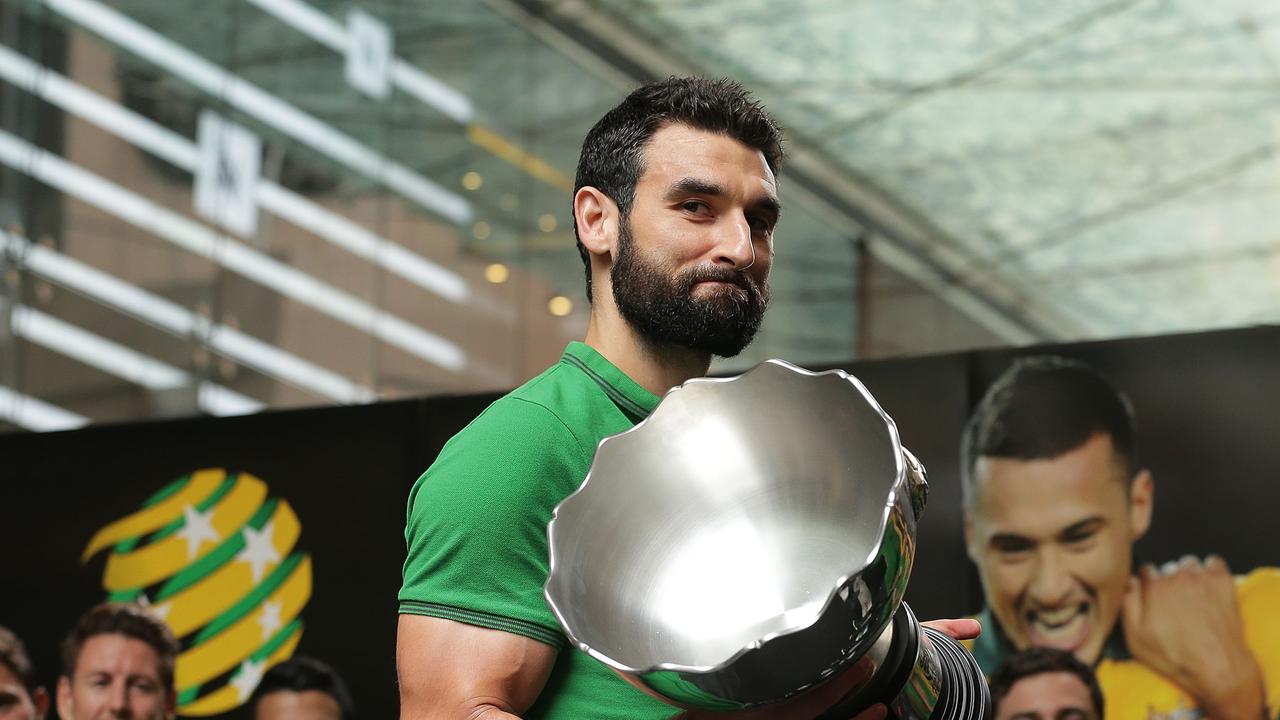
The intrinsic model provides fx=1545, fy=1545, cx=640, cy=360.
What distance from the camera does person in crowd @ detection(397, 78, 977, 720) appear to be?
57.6 inches

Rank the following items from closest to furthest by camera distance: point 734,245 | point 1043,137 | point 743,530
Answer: point 743,530, point 734,245, point 1043,137

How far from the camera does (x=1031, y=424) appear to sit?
13.7 ft

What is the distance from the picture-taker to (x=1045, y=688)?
13.5ft

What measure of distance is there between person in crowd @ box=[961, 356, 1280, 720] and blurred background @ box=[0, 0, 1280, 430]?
2793mm

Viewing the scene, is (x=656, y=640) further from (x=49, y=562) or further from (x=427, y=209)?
(x=427, y=209)

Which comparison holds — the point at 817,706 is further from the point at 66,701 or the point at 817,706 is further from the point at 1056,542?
the point at 66,701

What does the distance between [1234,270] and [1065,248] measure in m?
0.73

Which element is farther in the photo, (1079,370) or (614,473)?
(1079,370)

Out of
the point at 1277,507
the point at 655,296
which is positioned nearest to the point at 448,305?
the point at 1277,507

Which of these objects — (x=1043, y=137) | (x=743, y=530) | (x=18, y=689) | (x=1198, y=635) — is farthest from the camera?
(x=1043, y=137)

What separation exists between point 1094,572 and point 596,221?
2756 millimetres

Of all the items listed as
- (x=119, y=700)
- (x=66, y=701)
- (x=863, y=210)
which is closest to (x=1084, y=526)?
(x=119, y=700)

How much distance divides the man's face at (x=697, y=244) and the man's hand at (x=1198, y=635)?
2.66 m

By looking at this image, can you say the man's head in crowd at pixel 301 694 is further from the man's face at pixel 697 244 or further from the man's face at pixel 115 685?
the man's face at pixel 697 244
